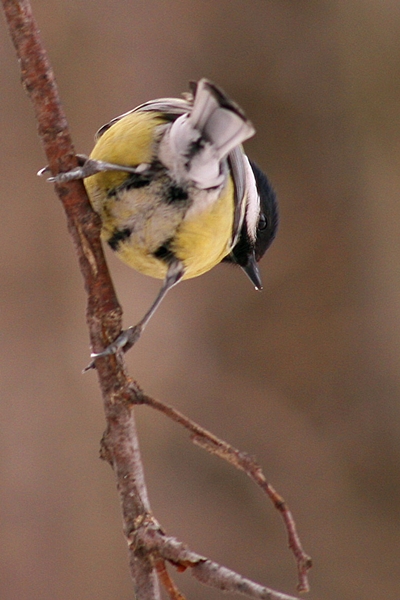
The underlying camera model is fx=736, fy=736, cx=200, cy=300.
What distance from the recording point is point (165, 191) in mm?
1276

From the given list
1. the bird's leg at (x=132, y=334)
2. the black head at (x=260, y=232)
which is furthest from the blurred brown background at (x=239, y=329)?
the bird's leg at (x=132, y=334)

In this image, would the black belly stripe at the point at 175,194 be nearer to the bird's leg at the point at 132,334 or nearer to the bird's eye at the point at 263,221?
the bird's leg at the point at 132,334

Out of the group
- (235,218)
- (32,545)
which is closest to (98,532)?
(32,545)

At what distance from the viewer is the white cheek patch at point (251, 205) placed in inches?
57.0

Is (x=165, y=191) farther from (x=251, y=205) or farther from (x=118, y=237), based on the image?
(x=251, y=205)

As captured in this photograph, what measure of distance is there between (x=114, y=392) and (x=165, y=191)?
0.45m

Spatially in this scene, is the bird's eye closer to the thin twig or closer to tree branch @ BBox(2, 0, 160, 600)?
tree branch @ BBox(2, 0, 160, 600)

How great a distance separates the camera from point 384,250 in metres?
3.06

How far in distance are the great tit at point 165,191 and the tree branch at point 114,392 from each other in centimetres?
15

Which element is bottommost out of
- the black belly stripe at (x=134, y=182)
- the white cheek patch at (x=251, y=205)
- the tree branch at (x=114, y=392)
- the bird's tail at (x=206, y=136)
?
the tree branch at (x=114, y=392)

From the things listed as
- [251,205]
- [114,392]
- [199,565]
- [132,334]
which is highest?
[251,205]

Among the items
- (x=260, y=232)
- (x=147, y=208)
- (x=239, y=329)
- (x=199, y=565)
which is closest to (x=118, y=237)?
(x=147, y=208)

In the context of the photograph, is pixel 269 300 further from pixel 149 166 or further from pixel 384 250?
pixel 149 166

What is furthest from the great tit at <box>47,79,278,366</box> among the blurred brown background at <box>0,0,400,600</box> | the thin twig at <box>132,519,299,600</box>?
the blurred brown background at <box>0,0,400,600</box>
